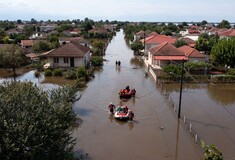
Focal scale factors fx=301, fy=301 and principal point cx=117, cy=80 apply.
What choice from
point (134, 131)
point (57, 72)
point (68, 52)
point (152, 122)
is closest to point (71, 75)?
point (57, 72)

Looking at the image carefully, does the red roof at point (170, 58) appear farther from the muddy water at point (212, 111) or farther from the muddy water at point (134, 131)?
the muddy water at point (134, 131)

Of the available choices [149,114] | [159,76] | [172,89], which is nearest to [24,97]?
[149,114]

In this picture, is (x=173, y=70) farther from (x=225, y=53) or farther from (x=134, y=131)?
(x=134, y=131)

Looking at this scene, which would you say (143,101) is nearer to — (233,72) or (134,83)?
(134,83)

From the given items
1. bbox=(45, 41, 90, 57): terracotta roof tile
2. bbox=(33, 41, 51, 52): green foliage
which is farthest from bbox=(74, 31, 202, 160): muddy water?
bbox=(33, 41, 51, 52): green foliage

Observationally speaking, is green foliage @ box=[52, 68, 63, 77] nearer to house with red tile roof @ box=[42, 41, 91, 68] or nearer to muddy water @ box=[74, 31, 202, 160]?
house with red tile roof @ box=[42, 41, 91, 68]

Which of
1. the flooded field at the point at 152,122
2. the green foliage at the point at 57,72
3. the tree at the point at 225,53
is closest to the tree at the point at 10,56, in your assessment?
the flooded field at the point at 152,122
